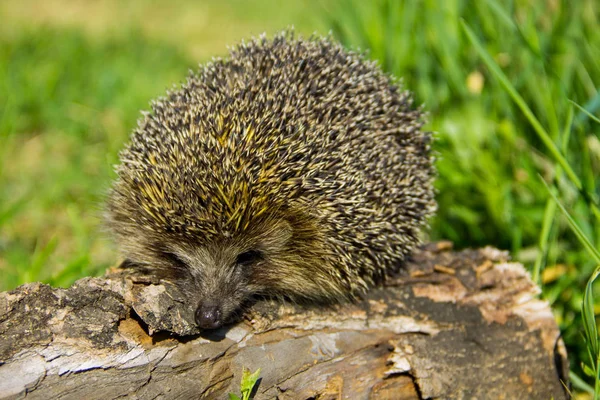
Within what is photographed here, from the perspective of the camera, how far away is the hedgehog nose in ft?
8.55

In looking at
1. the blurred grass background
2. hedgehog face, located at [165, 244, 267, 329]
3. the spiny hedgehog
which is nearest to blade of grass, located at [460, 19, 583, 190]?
the blurred grass background

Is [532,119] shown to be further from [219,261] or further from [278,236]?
[219,261]

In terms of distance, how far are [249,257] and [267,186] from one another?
457mm

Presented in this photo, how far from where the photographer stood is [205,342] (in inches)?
105

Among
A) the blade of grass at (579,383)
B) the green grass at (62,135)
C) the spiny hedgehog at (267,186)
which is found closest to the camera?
the spiny hedgehog at (267,186)

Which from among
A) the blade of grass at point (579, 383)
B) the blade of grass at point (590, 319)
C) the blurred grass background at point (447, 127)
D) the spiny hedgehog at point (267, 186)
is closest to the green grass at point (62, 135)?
the blurred grass background at point (447, 127)

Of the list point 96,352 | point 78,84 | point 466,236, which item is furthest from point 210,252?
point 78,84

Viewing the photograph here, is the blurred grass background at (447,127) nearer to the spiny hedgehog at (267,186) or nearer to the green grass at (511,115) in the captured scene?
the green grass at (511,115)

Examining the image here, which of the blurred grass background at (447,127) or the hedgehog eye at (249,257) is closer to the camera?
the hedgehog eye at (249,257)

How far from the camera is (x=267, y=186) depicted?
2.92 meters

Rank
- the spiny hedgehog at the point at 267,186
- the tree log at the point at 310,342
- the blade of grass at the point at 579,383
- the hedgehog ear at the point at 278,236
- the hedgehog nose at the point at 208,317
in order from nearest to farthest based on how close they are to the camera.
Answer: the tree log at the point at 310,342, the hedgehog nose at the point at 208,317, the spiny hedgehog at the point at 267,186, the hedgehog ear at the point at 278,236, the blade of grass at the point at 579,383

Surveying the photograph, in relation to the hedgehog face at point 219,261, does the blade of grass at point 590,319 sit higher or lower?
lower

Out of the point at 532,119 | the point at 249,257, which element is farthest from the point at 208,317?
the point at 532,119

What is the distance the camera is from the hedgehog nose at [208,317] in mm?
2607
